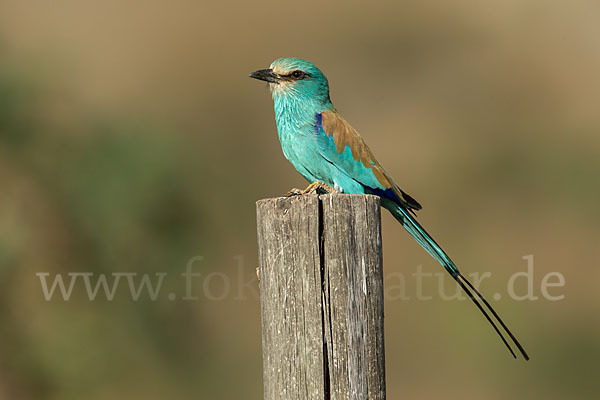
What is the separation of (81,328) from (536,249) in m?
5.40

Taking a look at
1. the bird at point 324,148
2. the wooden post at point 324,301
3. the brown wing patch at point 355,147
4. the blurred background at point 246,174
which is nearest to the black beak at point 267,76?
the bird at point 324,148

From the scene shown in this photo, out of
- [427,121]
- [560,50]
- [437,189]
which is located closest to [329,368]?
[437,189]

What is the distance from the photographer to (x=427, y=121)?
10.3 meters

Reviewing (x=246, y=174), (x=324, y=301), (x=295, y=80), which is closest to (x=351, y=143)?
(x=295, y=80)

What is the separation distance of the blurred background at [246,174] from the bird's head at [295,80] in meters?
3.55

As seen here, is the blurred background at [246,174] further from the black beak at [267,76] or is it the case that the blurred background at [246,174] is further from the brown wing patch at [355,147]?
the brown wing patch at [355,147]

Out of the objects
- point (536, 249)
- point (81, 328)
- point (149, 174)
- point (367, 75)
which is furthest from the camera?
point (367, 75)

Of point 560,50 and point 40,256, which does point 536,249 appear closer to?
point 560,50

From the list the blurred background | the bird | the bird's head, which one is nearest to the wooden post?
the bird

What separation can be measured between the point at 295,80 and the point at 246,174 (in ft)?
16.1

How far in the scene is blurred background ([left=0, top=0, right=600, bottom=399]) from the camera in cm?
706

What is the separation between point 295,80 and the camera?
13.6 feet

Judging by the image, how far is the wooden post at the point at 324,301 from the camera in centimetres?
229

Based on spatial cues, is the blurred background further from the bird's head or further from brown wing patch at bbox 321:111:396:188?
brown wing patch at bbox 321:111:396:188
